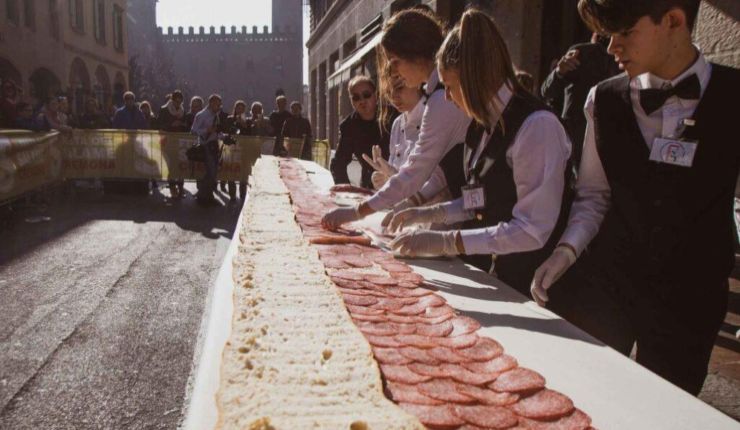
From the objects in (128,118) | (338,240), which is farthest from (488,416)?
(128,118)

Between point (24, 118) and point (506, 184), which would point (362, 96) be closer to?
point (506, 184)

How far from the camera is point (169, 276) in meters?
5.93

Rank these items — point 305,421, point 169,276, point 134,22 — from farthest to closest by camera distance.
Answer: point 134,22 → point 169,276 → point 305,421

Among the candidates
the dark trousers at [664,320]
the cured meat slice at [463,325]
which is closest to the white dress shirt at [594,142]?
the dark trousers at [664,320]

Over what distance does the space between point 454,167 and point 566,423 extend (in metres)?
1.90

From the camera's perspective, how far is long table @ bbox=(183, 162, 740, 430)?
126 cm

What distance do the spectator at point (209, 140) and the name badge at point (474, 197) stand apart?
31.1 feet

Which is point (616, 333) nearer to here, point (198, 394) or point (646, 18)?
point (646, 18)

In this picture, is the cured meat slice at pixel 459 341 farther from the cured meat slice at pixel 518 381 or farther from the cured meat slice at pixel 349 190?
the cured meat slice at pixel 349 190

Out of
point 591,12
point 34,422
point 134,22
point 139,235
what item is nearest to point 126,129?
point 139,235

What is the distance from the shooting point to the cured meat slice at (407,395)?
129 cm

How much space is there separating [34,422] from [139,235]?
5.45 m

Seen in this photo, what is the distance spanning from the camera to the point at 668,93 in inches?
70.6

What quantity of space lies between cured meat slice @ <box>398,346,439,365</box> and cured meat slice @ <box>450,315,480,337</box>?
18 centimetres
